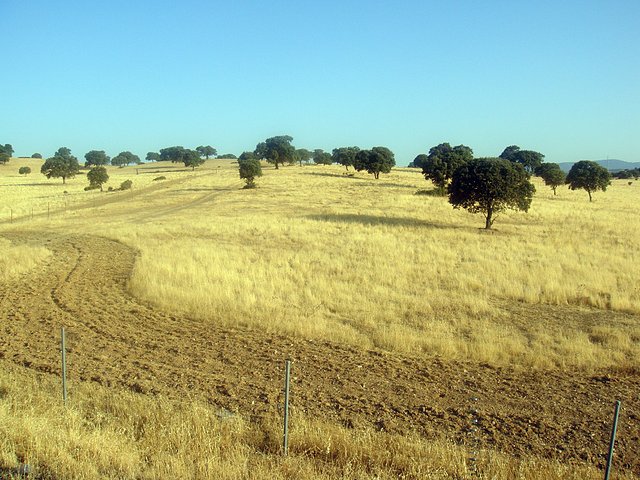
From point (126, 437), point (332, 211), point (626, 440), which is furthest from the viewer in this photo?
point (332, 211)

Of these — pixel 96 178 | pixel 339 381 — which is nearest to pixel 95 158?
pixel 96 178

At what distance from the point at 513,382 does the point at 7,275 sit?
18.1m

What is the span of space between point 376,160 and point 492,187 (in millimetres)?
53832

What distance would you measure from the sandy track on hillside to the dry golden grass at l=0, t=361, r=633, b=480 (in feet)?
2.31

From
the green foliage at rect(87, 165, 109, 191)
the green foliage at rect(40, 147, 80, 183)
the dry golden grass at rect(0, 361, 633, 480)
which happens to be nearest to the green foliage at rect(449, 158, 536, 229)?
the dry golden grass at rect(0, 361, 633, 480)

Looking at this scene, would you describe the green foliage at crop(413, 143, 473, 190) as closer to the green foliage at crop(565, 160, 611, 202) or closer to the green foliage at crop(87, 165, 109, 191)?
the green foliage at crop(565, 160, 611, 202)

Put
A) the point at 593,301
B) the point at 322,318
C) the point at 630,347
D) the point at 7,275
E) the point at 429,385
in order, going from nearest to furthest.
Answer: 1. the point at 429,385
2. the point at 630,347
3. the point at 322,318
4. the point at 593,301
5. the point at 7,275

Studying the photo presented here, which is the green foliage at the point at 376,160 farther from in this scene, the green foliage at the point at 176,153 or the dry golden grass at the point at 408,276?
the green foliage at the point at 176,153

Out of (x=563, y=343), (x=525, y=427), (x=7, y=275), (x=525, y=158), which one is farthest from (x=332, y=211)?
(x=525, y=158)

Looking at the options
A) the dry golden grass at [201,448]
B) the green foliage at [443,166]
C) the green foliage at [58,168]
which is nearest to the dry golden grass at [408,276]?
the dry golden grass at [201,448]

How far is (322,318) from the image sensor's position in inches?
576

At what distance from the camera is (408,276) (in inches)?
824

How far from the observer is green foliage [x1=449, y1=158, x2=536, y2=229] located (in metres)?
36.6

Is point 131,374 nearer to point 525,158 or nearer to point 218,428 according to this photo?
point 218,428
